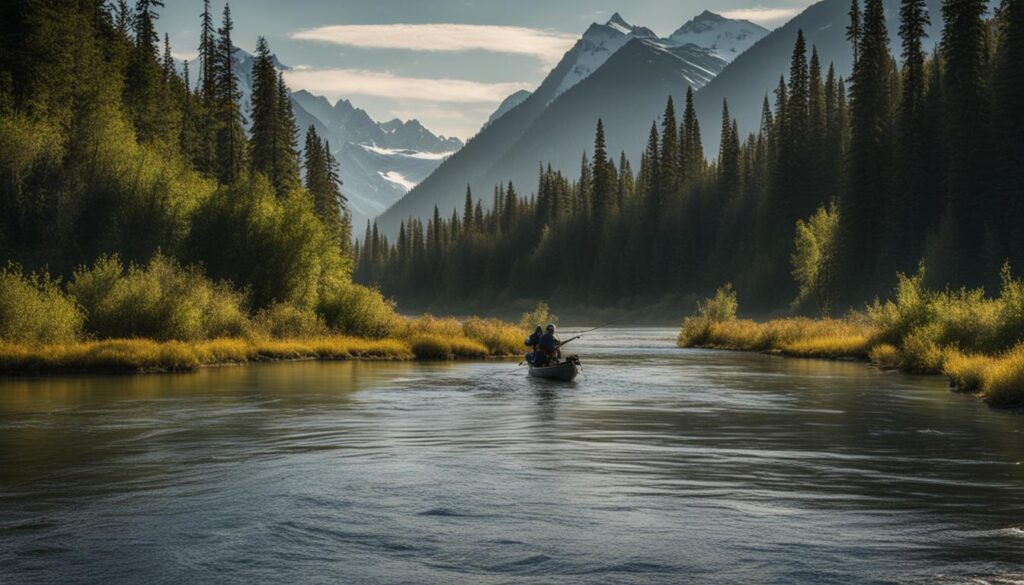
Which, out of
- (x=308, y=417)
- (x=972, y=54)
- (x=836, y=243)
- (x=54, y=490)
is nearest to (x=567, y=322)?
(x=836, y=243)

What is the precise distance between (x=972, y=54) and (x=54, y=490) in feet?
246

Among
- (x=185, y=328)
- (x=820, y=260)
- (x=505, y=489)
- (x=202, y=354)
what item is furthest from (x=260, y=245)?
(x=820, y=260)

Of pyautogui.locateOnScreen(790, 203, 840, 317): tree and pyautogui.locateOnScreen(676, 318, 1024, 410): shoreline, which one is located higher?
pyautogui.locateOnScreen(790, 203, 840, 317): tree

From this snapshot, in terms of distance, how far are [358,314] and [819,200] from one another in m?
70.0

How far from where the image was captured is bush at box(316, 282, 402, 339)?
180ft

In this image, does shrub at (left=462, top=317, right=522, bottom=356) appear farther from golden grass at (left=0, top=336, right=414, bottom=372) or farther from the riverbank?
golden grass at (left=0, top=336, right=414, bottom=372)

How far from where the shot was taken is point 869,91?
87.4 m

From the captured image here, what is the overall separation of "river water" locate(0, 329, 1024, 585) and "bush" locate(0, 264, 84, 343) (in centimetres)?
996

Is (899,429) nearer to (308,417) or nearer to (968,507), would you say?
(968,507)

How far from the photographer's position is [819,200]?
10869 centimetres

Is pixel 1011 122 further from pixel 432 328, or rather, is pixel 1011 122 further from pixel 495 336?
pixel 432 328

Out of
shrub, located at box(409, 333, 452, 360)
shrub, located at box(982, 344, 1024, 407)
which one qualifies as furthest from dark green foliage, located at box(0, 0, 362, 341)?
shrub, located at box(982, 344, 1024, 407)

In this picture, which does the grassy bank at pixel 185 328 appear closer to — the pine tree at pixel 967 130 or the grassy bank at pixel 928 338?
the grassy bank at pixel 928 338

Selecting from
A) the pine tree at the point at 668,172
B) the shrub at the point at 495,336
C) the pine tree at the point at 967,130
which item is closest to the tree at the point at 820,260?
the pine tree at the point at 967,130
